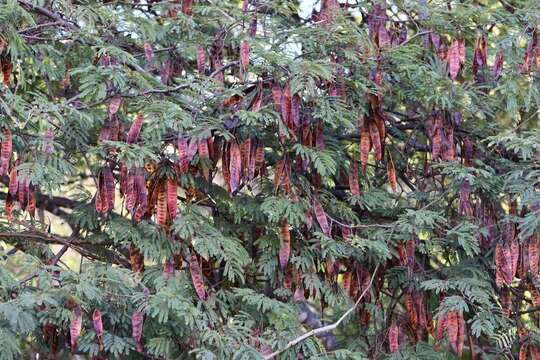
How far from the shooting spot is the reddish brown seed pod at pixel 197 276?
13.1ft

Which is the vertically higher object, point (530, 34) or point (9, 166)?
point (530, 34)

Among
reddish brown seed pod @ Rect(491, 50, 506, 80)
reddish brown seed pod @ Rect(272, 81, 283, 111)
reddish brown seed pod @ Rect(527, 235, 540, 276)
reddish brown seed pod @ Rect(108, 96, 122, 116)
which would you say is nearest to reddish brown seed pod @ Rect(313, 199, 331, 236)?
reddish brown seed pod @ Rect(272, 81, 283, 111)

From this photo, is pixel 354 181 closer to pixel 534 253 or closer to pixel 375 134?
pixel 375 134

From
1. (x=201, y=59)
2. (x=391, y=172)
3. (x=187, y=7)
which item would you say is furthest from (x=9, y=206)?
(x=391, y=172)

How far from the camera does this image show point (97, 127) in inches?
175

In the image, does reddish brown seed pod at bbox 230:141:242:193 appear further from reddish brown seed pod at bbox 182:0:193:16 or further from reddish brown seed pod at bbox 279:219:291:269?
reddish brown seed pod at bbox 182:0:193:16

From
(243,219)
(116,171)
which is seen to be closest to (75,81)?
(116,171)

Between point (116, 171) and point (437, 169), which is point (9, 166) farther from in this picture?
point (437, 169)

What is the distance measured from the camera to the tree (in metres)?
3.79

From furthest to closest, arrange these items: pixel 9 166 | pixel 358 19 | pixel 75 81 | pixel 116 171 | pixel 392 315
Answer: pixel 358 19 < pixel 75 81 < pixel 392 315 < pixel 116 171 < pixel 9 166

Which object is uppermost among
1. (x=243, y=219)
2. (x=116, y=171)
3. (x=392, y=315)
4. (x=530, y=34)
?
(x=530, y=34)

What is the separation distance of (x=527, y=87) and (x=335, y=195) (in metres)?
1.14

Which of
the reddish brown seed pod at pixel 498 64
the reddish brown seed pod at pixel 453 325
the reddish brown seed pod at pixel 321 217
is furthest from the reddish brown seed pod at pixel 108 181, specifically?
the reddish brown seed pod at pixel 498 64

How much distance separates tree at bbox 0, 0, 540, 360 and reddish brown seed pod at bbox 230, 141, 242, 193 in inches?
0.4
